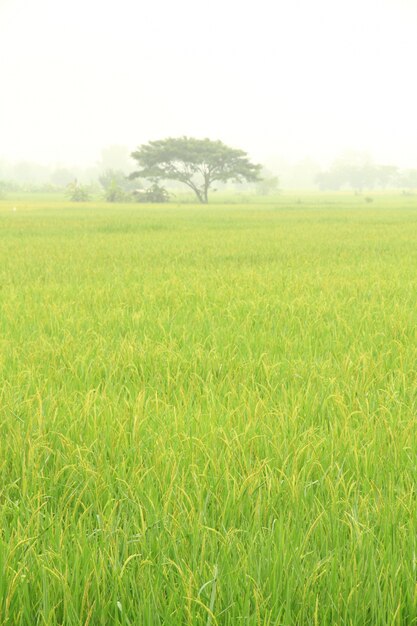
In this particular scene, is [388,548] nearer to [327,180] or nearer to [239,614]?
[239,614]

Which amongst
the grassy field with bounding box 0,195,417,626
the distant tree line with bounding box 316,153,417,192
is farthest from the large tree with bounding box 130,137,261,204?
the distant tree line with bounding box 316,153,417,192

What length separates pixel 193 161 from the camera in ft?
167

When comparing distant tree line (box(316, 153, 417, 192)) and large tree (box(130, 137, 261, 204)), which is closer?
large tree (box(130, 137, 261, 204))

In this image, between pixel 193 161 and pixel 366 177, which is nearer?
pixel 193 161

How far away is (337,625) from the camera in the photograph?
129cm

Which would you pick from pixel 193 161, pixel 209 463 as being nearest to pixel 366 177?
pixel 193 161

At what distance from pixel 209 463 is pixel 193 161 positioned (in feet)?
165

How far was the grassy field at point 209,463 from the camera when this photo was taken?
4.44 ft

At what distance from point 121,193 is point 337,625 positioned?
182ft

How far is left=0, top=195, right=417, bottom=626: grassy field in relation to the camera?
1.35 m

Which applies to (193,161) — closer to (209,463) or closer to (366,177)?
(209,463)

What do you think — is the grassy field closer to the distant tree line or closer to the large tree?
the large tree

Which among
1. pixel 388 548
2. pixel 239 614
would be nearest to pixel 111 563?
pixel 239 614

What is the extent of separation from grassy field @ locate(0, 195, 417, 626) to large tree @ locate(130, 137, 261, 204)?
46.5 meters
